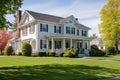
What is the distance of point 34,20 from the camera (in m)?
42.6

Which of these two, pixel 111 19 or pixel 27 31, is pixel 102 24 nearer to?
pixel 111 19

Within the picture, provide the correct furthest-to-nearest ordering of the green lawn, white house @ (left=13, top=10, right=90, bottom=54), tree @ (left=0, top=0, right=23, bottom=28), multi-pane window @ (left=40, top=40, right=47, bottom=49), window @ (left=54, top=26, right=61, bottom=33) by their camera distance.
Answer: window @ (left=54, top=26, right=61, bottom=33) < multi-pane window @ (left=40, top=40, right=47, bottom=49) < white house @ (left=13, top=10, right=90, bottom=54) < tree @ (left=0, top=0, right=23, bottom=28) < the green lawn

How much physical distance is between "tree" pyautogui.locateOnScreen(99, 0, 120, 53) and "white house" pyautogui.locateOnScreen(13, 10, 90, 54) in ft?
17.1

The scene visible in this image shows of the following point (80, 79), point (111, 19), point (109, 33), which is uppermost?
point (111, 19)

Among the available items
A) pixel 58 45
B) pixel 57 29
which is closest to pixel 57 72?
pixel 58 45

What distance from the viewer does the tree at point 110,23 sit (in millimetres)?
50500

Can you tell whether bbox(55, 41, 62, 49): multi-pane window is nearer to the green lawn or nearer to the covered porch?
the covered porch

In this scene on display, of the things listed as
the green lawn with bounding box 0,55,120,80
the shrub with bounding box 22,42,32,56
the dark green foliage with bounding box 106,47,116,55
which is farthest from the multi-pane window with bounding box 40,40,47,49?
the green lawn with bounding box 0,55,120,80

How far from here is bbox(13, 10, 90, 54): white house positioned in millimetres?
42438

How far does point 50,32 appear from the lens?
44.0 meters

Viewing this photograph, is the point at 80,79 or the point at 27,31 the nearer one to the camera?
the point at 80,79

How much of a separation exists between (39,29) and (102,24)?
1732cm

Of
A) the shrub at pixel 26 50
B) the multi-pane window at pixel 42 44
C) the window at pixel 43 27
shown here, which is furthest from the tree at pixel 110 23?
the shrub at pixel 26 50

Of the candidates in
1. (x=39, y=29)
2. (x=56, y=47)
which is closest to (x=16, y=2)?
(x=39, y=29)
